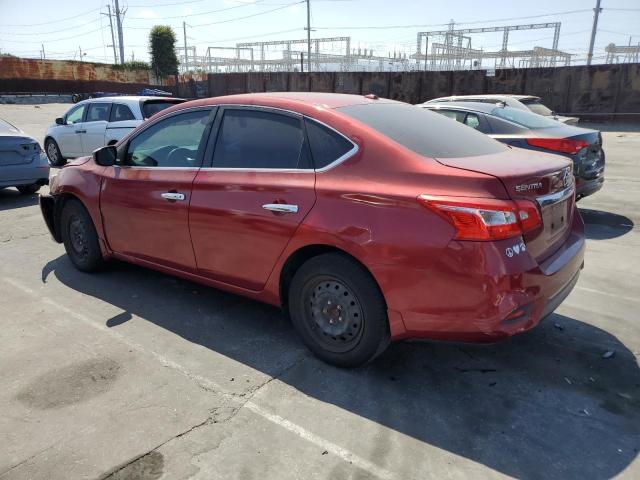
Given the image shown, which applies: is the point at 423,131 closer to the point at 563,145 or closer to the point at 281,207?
the point at 281,207

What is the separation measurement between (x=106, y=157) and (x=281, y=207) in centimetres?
210

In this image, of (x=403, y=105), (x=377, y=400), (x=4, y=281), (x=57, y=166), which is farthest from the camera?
(x=57, y=166)

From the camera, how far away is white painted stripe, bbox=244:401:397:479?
241 centimetres

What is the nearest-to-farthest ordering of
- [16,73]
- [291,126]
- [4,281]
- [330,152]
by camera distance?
1. [330,152]
2. [291,126]
3. [4,281]
4. [16,73]

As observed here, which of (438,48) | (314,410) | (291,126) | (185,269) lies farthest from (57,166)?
(438,48)

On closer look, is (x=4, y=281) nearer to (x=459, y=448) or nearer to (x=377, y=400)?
(x=377, y=400)

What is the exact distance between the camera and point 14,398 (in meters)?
2.99

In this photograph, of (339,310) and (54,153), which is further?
(54,153)

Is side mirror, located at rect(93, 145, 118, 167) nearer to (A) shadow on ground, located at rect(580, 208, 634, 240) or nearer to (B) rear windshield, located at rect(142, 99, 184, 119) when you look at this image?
(A) shadow on ground, located at rect(580, 208, 634, 240)

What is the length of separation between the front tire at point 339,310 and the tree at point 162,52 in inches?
2087

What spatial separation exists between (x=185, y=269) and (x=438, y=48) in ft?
208

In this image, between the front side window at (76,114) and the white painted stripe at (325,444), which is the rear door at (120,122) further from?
the white painted stripe at (325,444)

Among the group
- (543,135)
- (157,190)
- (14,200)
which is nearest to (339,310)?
(157,190)

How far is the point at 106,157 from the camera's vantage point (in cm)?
445
